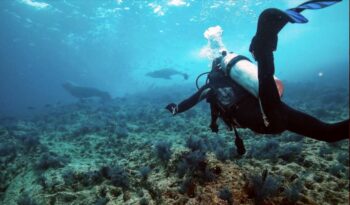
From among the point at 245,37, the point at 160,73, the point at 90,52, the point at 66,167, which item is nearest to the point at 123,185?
the point at 66,167

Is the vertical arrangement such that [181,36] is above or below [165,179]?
above

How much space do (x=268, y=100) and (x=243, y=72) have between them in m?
0.63

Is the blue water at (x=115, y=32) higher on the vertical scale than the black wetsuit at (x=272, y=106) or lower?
higher

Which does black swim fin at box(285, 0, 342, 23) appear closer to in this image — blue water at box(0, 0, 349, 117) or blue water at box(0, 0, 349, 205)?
blue water at box(0, 0, 349, 205)

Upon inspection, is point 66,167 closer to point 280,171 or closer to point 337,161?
point 280,171

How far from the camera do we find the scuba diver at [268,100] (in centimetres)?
339

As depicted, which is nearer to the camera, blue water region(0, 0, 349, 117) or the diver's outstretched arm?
the diver's outstretched arm

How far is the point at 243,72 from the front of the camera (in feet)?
12.6

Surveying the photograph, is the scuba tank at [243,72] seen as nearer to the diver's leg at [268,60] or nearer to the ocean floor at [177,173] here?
the diver's leg at [268,60]

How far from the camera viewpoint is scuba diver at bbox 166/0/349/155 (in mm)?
3387

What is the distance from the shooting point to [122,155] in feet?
27.3

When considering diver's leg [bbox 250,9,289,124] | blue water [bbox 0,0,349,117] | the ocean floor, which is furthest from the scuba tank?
blue water [bbox 0,0,349,117]

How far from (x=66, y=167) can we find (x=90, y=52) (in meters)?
52.7

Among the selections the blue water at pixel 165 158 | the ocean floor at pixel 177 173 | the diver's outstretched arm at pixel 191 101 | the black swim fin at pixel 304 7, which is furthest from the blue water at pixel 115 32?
the black swim fin at pixel 304 7
